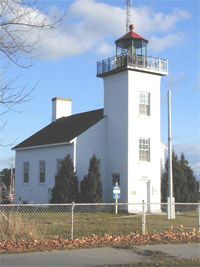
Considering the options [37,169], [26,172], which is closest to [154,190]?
[37,169]

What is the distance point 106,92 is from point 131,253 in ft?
60.6

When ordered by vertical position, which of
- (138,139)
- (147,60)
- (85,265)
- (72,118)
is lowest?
(85,265)

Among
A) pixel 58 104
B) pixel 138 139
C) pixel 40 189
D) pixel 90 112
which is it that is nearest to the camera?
pixel 138 139

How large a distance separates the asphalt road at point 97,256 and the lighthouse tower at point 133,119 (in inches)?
577

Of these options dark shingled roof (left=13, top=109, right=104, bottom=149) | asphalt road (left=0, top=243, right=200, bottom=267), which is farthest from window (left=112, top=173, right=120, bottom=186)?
asphalt road (left=0, top=243, right=200, bottom=267)

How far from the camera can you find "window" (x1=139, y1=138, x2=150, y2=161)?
1064 inches

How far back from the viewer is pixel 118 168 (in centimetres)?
2683

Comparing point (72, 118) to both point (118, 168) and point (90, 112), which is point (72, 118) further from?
point (118, 168)

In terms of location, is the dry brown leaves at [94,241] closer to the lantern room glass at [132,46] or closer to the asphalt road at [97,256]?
the asphalt road at [97,256]

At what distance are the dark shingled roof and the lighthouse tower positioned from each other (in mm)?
1830

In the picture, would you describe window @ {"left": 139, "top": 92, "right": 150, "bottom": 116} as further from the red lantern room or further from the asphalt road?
the asphalt road

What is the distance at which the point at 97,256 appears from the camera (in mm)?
10156

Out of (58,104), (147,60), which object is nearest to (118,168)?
(147,60)

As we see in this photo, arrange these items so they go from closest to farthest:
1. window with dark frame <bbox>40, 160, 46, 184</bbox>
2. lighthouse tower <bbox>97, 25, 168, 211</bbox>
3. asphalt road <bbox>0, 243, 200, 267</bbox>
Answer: asphalt road <bbox>0, 243, 200, 267</bbox>, lighthouse tower <bbox>97, 25, 168, 211</bbox>, window with dark frame <bbox>40, 160, 46, 184</bbox>
